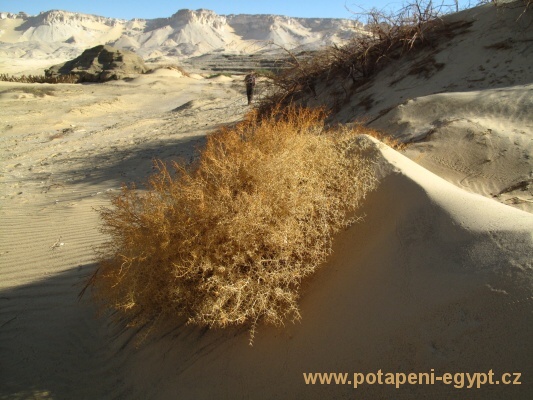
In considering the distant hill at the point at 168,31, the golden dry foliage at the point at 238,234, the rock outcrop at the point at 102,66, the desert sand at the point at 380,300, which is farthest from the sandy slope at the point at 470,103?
the distant hill at the point at 168,31

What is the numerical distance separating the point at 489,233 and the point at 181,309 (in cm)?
198

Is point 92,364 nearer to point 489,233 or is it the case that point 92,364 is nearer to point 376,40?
point 489,233

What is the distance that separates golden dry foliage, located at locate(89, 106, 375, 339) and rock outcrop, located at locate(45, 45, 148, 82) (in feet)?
79.2

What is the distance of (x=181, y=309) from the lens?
2.49 meters

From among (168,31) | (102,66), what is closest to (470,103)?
(102,66)

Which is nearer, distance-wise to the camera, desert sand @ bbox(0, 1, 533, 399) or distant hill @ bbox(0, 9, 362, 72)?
desert sand @ bbox(0, 1, 533, 399)

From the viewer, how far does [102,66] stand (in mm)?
26188

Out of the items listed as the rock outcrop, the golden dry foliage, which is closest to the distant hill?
the rock outcrop

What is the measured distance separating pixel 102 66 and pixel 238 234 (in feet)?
92.8

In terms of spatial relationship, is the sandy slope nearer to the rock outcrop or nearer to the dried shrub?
the dried shrub

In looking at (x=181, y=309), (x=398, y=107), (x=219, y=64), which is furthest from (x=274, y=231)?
(x=219, y=64)

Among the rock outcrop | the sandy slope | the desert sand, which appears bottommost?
the desert sand

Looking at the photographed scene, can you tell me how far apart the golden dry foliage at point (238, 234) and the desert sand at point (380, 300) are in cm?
18

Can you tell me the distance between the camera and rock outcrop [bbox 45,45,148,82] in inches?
944
